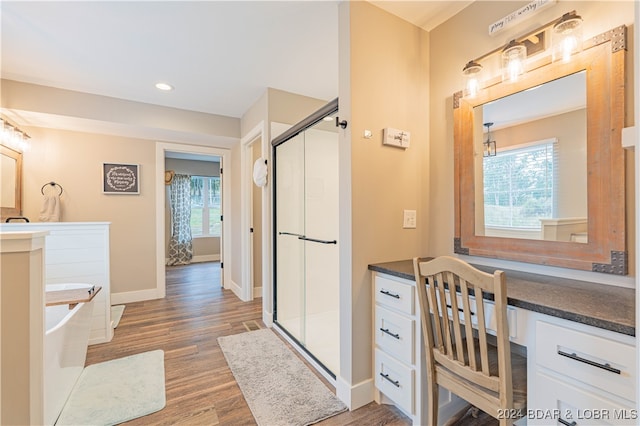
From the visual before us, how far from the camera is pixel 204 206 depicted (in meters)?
7.08

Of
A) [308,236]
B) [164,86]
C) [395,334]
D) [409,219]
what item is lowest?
[395,334]

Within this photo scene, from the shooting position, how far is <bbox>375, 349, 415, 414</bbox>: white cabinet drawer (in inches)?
58.9

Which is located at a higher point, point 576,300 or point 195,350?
point 576,300

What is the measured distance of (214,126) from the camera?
374 centimetres

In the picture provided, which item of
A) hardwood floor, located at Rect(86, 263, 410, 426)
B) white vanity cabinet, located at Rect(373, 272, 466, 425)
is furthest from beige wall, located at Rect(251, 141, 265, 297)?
white vanity cabinet, located at Rect(373, 272, 466, 425)

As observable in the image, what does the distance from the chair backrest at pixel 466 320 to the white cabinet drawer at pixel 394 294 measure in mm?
152

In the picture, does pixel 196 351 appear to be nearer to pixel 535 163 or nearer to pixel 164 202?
pixel 164 202

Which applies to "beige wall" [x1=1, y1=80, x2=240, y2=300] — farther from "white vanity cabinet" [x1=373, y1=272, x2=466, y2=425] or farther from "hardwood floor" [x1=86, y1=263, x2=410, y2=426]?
"white vanity cabinet" [x1=373, y1=272, x2=466, y2=425]

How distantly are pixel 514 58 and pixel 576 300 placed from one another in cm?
127

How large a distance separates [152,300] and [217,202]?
380 cm

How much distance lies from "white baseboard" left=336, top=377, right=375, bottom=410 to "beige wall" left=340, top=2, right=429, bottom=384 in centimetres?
4

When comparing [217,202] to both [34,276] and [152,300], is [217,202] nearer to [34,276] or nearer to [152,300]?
[152,300]

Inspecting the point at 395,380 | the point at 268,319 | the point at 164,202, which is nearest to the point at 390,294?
the point at 395,380

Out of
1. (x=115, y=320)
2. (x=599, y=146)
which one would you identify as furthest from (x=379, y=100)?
(x=115, y=320)
